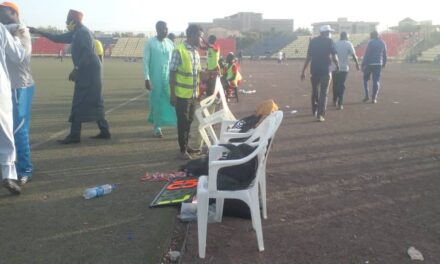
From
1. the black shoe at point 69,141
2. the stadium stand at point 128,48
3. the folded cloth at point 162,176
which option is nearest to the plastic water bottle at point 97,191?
the folded cloth at point 162,176

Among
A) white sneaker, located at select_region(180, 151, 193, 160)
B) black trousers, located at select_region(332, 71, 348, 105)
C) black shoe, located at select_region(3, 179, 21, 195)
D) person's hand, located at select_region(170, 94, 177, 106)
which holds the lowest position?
white sneaker, located at select_region(180, 151, 193, 160)

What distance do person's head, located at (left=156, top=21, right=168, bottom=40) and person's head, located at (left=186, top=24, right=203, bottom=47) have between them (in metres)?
1.33

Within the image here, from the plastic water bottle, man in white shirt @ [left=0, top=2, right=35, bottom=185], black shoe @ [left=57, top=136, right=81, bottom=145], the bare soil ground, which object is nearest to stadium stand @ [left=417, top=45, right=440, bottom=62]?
the bare soil ground

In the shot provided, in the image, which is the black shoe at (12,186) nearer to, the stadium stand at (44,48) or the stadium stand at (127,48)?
the stadium stand at (127,48)

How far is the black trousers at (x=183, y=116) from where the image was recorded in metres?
6.28

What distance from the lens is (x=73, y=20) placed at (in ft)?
22.4

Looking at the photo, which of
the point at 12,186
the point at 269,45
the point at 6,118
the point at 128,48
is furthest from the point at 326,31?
the point at 128,48

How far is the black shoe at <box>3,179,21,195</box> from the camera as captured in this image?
467 centimetres

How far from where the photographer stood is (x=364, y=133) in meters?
8.39

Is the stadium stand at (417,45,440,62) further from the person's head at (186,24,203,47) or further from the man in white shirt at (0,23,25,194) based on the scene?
the man in white shirt at (0,23,25,194)

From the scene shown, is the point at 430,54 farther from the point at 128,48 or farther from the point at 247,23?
the point at 247,23

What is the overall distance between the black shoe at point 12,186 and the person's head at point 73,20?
2.98 m

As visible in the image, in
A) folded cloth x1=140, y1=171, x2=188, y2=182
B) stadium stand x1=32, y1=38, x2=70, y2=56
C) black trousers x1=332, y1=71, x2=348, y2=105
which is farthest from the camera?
stadium stand x1=32, y1=38, x2=70, y2=56

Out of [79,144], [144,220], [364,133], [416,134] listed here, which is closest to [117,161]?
[79,144]
